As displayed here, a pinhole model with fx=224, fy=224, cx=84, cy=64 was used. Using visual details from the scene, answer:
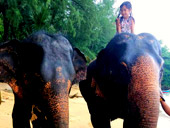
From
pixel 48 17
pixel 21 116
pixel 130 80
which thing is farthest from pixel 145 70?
pixel 48 17

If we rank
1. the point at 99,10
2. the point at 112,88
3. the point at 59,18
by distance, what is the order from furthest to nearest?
the point at 99,10 < the point at 59,18 < the point at 112,88

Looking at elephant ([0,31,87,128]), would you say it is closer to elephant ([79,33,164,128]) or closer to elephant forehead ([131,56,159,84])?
elephant ([79,33,164,128])

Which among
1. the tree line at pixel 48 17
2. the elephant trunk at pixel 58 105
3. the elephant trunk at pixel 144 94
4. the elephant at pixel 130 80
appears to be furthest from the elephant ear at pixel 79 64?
the tree line at pixel 48 17

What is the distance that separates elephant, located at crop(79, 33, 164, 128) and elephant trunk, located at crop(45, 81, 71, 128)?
767 mm

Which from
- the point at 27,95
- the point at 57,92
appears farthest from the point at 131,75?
the point at 27,95

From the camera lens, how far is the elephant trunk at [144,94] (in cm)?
248

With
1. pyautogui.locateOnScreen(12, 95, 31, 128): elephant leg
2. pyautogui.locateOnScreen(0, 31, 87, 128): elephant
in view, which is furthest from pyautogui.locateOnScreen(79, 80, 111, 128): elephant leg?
pyautogui.locateOnScreen(12, 95, 31, 128): elephant leg

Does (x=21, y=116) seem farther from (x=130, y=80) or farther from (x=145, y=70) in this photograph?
(x=145, y=70)

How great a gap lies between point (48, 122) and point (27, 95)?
69 centimetres

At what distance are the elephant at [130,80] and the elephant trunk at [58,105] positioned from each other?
0.77 meters

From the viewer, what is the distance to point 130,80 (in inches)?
111

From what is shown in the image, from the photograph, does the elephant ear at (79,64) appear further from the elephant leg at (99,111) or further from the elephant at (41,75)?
the elephant leg at (99,111)

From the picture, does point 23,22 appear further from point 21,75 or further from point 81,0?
point 21,75

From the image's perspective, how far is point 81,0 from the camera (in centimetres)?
1839
